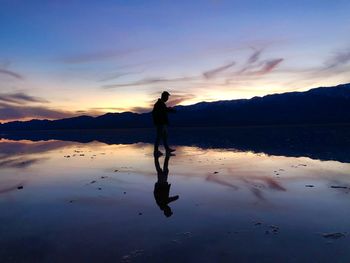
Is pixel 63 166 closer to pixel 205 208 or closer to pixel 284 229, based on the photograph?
pixel 205 208

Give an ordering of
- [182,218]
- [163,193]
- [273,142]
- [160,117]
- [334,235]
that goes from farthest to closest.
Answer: [273,142], [160,117], [163,193], [182,218], [334,235]

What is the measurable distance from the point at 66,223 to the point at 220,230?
7.88 ft

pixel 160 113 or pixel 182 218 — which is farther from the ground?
pixel 160 113

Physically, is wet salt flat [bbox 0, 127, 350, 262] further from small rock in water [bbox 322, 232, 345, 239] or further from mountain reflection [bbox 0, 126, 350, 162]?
mountain reflection [bbox 0, 126, 350, 162]

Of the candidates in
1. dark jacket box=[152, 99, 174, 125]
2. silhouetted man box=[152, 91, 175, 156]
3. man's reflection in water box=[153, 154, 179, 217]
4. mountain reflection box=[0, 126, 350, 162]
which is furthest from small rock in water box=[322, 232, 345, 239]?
dark jacket box=[152, 99, 174, 125]

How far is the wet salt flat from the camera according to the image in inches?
164

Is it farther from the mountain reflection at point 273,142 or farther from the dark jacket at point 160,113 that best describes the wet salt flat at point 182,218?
the dark jacket at point 160,113

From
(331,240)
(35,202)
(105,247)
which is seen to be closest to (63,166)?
(35,202)

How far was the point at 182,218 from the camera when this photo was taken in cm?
562

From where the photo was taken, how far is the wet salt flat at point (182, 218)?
13.6 feet

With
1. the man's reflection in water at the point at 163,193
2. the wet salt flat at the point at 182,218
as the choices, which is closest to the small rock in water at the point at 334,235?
the wet salt flat at the point at 182,218

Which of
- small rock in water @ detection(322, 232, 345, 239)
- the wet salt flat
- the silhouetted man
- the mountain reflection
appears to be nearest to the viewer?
the wet salt flat

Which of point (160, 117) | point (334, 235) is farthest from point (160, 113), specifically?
point (334, 235)

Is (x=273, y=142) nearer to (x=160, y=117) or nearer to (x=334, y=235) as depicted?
(x=160, y=117)
